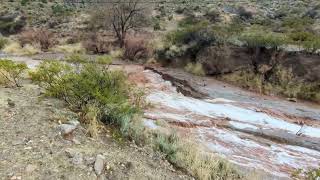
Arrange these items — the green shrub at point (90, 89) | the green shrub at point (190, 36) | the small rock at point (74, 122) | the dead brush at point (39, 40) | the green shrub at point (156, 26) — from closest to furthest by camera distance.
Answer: the small rock at point (74, 122) < the green shrub at point (90, 89) < the green shrub at point (190, 36) < the dead brush at point (39, 40) < the green shrub at point (156, 26)

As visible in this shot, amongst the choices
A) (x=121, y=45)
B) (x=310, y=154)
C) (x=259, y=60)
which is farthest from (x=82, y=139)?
(x=121, y=45)

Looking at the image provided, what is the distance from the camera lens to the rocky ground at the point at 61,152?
20.9ft

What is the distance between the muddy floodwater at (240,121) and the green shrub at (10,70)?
3.50m

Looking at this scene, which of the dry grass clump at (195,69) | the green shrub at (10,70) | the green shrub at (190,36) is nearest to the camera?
the green shrub at (10,70)

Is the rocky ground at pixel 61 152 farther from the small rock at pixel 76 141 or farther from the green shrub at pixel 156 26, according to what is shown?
the green shrub at pixel 156 26

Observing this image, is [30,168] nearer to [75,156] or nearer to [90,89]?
[75,156]

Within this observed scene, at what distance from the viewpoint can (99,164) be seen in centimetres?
668

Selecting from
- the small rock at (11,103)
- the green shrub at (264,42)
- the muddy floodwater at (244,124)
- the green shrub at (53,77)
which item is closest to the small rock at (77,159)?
the small rock at (11,103)

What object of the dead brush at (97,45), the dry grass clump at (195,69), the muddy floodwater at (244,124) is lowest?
the dead brush at (97,45)

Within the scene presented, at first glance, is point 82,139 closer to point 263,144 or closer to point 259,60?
point 263,144

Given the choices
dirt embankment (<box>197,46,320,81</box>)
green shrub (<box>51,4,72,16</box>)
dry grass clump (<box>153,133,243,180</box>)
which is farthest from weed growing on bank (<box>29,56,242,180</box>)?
green shrub (<box>51,4,72,16</box>)

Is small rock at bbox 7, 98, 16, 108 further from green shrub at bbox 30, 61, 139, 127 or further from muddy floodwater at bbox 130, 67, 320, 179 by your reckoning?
muddy floodwater at bbox 130, 67, 320, 179

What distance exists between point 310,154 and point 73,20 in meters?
34.5

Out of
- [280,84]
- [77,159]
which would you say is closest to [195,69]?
[280,84]
